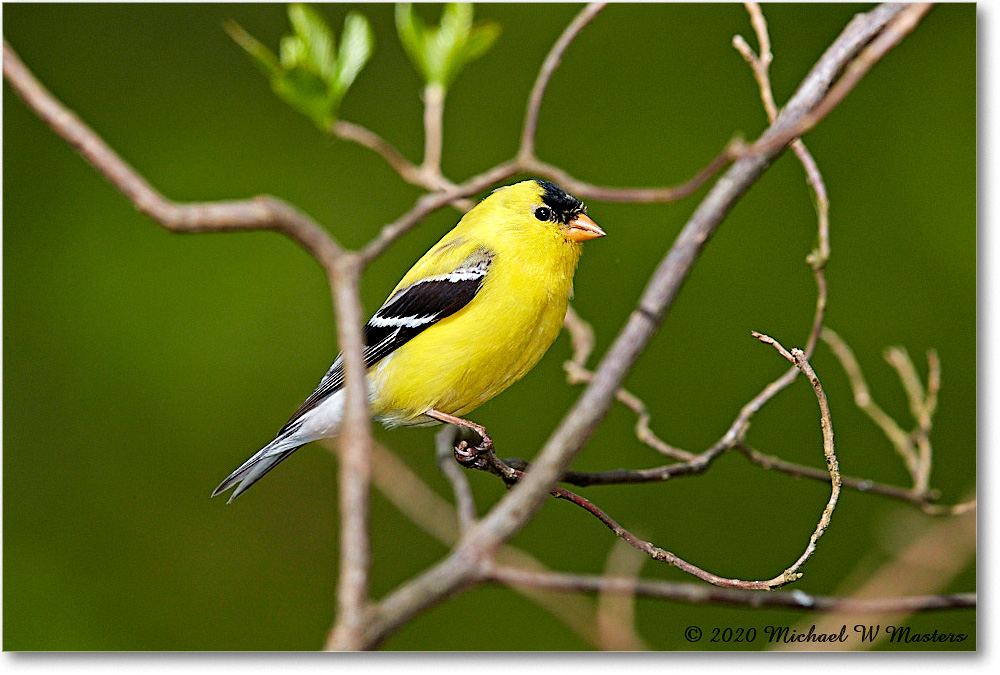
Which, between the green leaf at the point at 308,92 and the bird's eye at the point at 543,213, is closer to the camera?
the green leaf at the point at 308,92

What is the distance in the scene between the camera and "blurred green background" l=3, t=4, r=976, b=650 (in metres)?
1.82

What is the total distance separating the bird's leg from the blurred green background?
0.65 ft

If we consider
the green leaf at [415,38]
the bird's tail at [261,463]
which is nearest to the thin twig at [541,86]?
the green leaf at [415,38]

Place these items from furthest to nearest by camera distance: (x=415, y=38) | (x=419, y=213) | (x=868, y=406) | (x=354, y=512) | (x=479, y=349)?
(x=868, y=406)
(x=479, y=349)
(x=415, y=38)
(x=419, y=213)
(x=354, y=512)

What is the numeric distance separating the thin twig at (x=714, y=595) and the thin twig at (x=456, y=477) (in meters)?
0.17

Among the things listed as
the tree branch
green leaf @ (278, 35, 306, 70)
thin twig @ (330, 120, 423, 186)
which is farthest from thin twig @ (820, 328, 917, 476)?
the tree branch

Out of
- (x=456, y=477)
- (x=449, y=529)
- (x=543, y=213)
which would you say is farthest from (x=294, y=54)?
(x=449, y=529)

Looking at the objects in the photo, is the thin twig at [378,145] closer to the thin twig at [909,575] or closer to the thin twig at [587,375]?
the thin twig at [587,375]

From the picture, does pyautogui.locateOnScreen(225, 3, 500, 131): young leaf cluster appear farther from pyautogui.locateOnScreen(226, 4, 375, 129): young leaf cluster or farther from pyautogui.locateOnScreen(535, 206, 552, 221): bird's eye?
pyautogui.locateOnScreen(535, 206, 552, 221): bird's eye

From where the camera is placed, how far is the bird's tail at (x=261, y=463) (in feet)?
5.21

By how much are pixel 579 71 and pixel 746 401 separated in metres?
0.87

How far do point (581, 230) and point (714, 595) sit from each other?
75 cm

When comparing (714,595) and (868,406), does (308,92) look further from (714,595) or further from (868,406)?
(868,406)

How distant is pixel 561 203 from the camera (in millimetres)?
1690
